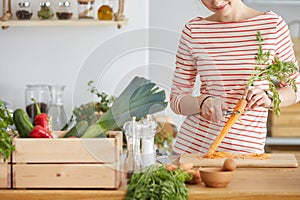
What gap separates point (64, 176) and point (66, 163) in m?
0.04

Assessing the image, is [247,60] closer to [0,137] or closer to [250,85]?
[250,85]

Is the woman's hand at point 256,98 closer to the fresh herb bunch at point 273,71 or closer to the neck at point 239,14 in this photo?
the fresh herb bunch at point 273,71

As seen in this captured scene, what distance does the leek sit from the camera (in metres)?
2.46

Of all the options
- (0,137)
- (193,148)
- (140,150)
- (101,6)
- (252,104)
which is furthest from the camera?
(101,6)

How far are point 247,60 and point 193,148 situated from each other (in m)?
0.42

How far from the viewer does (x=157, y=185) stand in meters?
2.21

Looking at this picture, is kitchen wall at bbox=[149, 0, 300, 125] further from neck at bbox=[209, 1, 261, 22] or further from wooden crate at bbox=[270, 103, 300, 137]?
neck at bbox=[209, 1, 261, 22]

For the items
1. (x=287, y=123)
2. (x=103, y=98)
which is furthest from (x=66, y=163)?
(x=287, y=123)

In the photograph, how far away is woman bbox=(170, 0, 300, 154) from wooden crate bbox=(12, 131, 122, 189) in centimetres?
61

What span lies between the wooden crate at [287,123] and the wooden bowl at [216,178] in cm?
267

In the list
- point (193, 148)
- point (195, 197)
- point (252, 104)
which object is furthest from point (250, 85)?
point (195, 197)

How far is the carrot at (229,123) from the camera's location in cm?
268

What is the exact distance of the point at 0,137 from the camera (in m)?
2.27

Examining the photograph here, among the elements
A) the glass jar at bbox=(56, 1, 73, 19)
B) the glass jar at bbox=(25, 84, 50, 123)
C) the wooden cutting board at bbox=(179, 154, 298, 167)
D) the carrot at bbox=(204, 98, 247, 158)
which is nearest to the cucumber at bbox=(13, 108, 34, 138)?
the wooden cutting board at bbox=(179, 154, 298, 167)
